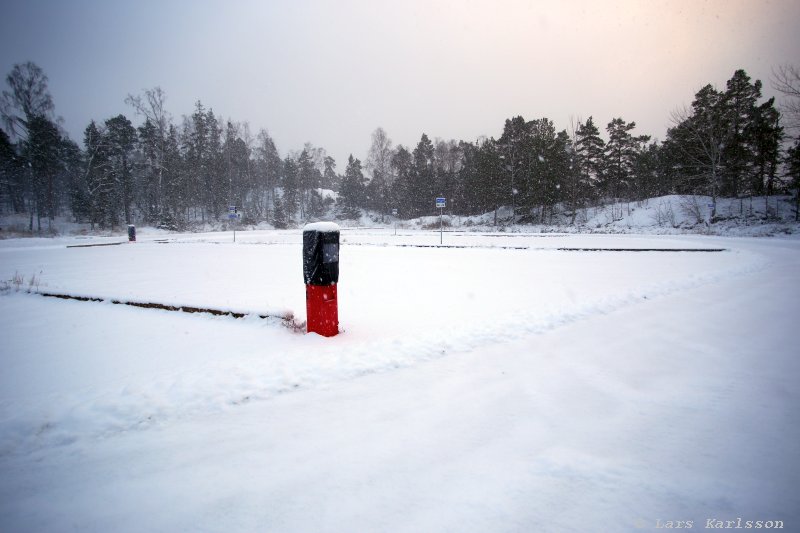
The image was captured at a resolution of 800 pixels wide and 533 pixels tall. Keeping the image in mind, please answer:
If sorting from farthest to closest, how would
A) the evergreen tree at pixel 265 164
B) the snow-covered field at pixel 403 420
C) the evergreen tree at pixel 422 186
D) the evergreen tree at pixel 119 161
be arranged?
the evergreen tree at pixel 265 164 < the evergreen tree at pixel 422 186 < the evergreen tree at pixel 119 161 < the snow-covered field at pixel 403 420

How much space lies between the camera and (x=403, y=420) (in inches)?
91.2

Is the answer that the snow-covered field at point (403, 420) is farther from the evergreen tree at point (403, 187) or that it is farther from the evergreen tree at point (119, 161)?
the evergreen tree at point (403, 187)

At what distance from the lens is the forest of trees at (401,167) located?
33.7 m

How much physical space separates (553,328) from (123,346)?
5.20m

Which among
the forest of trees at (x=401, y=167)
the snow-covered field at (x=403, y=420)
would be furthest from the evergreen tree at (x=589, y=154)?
the snow-covered field at (x=403, y=420)

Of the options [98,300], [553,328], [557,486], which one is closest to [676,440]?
[557,486]

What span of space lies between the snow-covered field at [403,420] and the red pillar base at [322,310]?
0.67ft

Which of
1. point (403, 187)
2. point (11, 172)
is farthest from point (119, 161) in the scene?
point (403, 187)

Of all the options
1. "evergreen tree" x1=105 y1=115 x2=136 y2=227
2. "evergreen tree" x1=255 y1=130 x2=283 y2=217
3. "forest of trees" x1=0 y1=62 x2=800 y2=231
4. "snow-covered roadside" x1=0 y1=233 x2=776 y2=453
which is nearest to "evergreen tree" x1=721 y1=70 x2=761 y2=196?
"forest of trees" x1=0 y1=62 x2=800 y2=231

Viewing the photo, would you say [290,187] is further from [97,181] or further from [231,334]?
[231,334]

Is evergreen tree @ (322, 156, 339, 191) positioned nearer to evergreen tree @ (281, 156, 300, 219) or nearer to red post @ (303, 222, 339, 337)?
evergreen tree @ (281, 156, 300, 219)

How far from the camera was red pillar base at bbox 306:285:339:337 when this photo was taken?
379cm

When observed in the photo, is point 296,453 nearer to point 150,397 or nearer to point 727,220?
point 150,397

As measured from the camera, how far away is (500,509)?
155 centimetres
